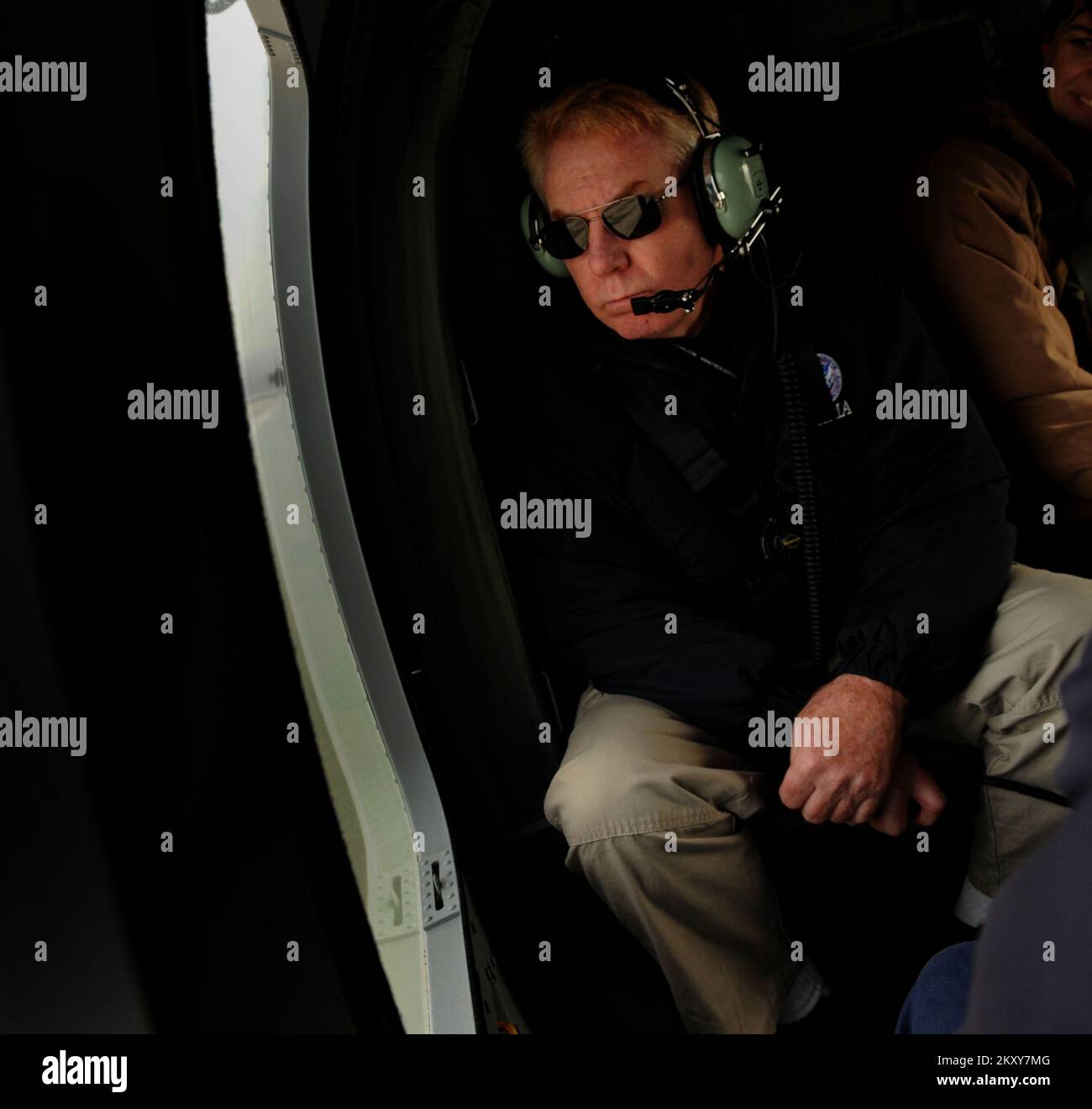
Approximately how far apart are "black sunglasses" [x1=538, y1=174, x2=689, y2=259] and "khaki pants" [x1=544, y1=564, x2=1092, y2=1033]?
686mm

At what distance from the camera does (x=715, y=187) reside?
1.49 metres

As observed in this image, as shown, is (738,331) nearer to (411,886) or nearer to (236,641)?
(411,886)

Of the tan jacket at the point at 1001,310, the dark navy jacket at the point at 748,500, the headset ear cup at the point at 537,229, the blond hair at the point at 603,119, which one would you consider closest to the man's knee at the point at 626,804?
the dark navy jacket at the point at 748,500

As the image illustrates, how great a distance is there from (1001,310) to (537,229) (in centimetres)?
89

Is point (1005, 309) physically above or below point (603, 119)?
below

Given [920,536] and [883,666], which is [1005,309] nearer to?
[920,536]

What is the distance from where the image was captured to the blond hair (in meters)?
1.51

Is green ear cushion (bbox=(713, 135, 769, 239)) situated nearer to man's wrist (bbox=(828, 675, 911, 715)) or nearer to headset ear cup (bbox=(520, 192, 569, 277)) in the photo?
headset ear cup (bbox=(520, 192, 569, 277))

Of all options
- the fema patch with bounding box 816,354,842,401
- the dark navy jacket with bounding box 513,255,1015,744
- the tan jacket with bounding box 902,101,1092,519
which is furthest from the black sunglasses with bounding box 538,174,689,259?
the tan jacket with bounding box 902,101,1092,519

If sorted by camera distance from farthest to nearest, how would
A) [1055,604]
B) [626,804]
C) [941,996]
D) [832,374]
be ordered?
[832,374], [1055,604], [626,804], [941,996]

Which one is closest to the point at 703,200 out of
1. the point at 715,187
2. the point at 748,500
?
the point at 715,187

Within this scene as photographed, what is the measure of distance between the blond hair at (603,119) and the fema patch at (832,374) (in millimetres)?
367
